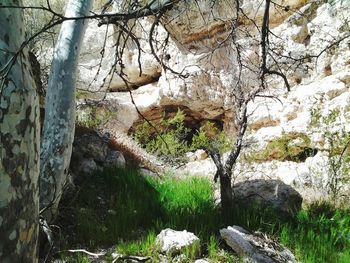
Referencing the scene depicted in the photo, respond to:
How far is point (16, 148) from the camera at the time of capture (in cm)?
124

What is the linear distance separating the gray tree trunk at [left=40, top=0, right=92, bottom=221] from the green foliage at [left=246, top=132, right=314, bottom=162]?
3.56 meters

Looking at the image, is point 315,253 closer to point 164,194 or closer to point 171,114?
point 164,194

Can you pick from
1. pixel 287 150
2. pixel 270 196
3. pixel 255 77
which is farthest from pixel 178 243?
pixel 255 77

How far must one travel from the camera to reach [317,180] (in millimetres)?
5734

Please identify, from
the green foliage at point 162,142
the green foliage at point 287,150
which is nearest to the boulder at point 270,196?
the green foliage at point 287,150

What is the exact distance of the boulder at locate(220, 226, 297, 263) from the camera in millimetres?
3131

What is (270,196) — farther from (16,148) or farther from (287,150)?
(16,148)

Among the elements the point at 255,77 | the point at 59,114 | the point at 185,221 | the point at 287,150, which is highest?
the point at 255,77

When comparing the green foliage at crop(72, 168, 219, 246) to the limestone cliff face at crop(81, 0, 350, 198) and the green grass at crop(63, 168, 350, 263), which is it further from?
the limestone cliff face at crop(81, 0, 350, 198)

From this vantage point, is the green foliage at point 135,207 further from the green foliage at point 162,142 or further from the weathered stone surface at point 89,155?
the green foliage at point 162,142

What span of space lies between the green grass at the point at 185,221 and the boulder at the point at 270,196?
13cm

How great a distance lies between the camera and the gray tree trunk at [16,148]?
121 centimetres

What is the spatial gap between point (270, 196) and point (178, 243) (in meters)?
1.41

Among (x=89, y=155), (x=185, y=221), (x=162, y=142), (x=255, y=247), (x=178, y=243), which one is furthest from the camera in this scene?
(x=162, y=142)
